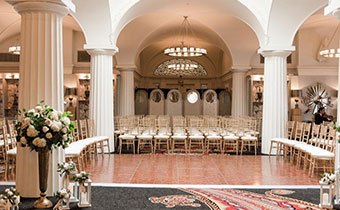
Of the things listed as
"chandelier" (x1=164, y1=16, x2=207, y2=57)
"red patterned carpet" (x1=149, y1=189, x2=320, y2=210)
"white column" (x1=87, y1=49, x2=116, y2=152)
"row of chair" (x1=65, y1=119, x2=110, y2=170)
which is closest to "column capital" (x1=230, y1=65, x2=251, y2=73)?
"chandelier" (x1=164, y1=16, x2=207, y2=57)

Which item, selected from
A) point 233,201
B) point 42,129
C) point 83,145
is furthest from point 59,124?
point 83,145

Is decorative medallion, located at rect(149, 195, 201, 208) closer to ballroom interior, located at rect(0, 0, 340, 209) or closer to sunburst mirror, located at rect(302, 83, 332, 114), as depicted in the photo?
ballroom interior, located at rect(0, 0, 340, 209)

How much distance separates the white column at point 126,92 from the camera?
18.0 m

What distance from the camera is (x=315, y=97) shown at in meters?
19.0

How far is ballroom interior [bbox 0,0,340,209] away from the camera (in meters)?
5.59

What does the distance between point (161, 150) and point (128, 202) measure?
6532mm

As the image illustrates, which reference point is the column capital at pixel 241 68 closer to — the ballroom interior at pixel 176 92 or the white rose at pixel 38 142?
the ballroom interior at pixel 176 92

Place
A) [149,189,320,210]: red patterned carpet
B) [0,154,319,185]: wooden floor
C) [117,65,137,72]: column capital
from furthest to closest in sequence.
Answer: [117,65,137,72]: column capital
[0,154,319,185]: wooden floor
[149,189,320,210]: red patterned carpet

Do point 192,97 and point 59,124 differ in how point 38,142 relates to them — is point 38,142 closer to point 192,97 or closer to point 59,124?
point 59,124

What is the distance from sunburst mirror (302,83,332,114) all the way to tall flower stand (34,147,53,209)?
16559 millimetres

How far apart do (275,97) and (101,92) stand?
5.53 meters

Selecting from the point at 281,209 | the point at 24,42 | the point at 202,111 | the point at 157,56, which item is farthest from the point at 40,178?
the point at 157,56

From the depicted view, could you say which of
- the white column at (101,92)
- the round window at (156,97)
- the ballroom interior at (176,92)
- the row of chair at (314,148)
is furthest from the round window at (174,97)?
the white column at (101,92)

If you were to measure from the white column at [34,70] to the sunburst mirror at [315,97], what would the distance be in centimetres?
1620
